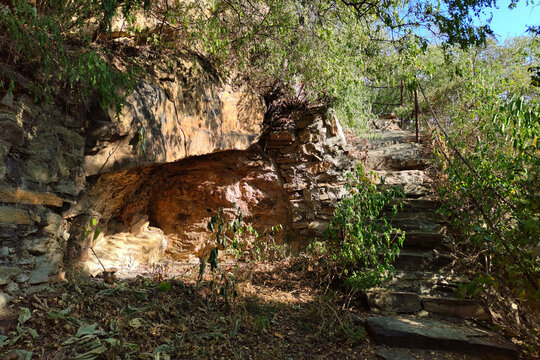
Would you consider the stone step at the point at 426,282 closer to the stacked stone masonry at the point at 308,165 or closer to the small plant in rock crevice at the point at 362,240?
the small plant in rock crevice at the point at 362,240

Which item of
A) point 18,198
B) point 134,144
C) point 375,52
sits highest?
point 375,52

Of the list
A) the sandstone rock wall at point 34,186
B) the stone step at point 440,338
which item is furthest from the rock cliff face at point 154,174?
the stone step at point 440,338

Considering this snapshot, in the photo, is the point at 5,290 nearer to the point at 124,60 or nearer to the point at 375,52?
the point at 124,60

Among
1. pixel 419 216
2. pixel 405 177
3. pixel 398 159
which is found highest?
pixel 398 159

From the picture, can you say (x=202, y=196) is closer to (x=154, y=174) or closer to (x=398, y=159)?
(x=154, y=174)

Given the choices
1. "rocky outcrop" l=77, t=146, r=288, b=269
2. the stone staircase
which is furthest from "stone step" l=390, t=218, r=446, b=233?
"rocky outcrop" l=77, t=146, r=288, b=269

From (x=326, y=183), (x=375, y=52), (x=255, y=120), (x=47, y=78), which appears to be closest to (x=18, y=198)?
(x=47, y=78)

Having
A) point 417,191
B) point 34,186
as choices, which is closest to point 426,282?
point 417,191

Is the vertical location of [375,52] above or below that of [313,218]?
above

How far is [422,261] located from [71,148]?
4.56 meters

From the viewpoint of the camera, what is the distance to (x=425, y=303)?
4309 mm

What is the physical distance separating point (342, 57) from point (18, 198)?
4.73 m

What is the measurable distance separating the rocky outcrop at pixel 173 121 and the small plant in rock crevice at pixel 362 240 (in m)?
1.96

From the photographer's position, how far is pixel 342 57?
5547 millimetres
